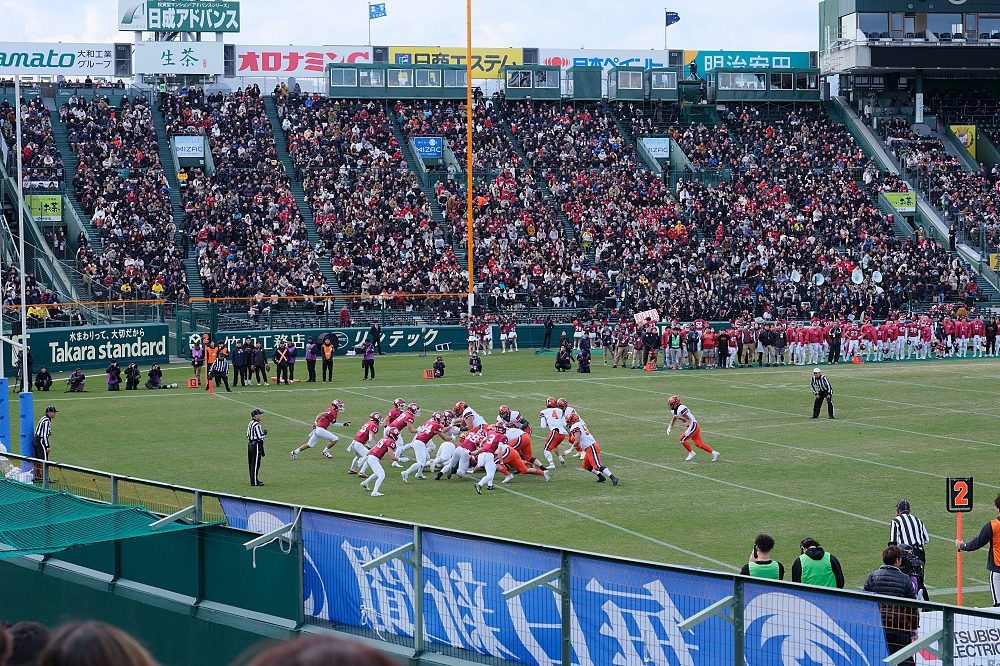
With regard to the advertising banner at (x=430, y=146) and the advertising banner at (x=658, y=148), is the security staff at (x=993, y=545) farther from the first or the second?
the advertising banner at (x=658, y=148)

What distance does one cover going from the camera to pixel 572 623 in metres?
9.07

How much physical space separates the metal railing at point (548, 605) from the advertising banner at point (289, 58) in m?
58.9

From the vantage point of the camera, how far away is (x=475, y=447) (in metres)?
22.1

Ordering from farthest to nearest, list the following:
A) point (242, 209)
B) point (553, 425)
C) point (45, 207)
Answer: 1. point (242, 209)
2. point (45, 207)
3. point (553, 425)

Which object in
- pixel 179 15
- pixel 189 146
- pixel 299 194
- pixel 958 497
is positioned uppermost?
pixel 179 15

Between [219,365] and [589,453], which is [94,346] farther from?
[589,453]

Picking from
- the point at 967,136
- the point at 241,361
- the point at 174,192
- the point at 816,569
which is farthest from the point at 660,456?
the point at 967,136

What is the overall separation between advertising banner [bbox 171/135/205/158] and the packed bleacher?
0.58 meters

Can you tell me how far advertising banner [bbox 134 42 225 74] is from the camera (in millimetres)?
62656

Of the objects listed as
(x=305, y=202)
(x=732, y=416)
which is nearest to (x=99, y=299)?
(x=305, y=202)

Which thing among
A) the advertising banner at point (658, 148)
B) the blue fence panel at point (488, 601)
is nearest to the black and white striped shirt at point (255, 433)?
the blue fence panel at point (488, 601)

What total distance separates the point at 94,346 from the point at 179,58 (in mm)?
26777

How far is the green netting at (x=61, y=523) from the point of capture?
11.2 meters

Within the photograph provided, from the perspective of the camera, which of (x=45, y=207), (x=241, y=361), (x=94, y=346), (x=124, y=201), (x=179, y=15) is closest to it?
(x=241, y=361)
